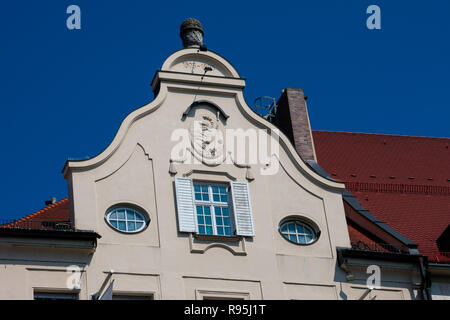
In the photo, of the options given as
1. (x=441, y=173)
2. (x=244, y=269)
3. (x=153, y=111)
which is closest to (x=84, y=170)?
(x=153, y=111)

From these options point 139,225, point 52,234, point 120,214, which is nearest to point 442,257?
point 139,225

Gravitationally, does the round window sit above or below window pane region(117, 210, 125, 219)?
below

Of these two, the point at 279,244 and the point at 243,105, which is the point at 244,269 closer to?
the point at 279,244

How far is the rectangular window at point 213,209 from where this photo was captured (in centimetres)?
2558

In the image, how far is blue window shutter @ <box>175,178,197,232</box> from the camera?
25188 millimetres

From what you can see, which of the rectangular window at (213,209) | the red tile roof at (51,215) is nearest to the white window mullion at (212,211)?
the rectangular window at (213,209)

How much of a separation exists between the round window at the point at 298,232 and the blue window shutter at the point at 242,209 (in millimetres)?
848

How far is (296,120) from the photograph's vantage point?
31.9 meters

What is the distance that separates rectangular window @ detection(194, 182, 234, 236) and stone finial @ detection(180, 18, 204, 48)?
404 centimetres

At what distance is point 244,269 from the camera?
25109 millimetres

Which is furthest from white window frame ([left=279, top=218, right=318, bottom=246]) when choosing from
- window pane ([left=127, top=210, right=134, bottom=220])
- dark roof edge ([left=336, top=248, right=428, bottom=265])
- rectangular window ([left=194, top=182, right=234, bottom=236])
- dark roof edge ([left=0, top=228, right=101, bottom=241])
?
dark roof edge ([left=0, top=228, right=101, bottom=241])

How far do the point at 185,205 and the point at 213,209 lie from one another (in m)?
0.74

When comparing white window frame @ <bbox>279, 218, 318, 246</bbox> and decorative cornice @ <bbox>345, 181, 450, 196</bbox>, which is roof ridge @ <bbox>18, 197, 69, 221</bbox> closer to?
white window frame @ <bbox>279, 218, 318, 246</bbox>

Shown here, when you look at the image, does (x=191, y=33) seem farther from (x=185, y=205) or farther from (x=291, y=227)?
(x=291, y=227)
